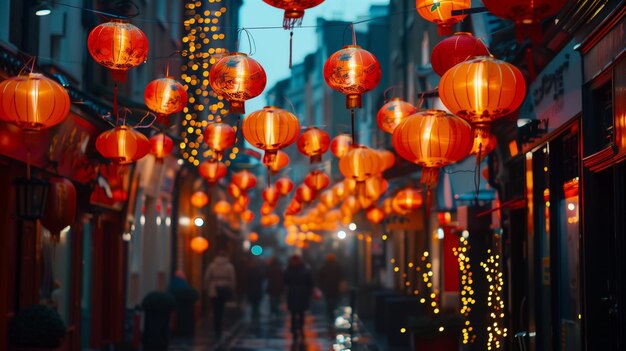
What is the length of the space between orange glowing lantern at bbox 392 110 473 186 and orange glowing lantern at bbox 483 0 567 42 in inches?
145

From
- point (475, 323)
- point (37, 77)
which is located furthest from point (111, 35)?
point (475, 323)

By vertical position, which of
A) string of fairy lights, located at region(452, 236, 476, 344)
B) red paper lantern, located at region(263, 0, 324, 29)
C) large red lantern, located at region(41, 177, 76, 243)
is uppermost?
red paper lantern, located at region(263, 0, 324, 29)

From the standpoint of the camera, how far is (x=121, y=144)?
14.6 metres

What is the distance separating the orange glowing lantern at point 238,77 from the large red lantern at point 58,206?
10.3 ft

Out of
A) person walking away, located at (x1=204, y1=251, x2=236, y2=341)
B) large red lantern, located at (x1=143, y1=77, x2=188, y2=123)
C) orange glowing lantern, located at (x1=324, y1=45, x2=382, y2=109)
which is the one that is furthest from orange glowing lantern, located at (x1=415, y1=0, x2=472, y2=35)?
person walking away, located at (x1=204, y1=251, x2=236, y2=341)

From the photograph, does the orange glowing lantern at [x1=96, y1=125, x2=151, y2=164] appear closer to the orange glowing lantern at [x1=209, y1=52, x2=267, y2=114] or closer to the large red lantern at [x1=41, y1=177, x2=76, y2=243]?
the large red lantern at [x1=41, y1=177, x2=76, y2=243]

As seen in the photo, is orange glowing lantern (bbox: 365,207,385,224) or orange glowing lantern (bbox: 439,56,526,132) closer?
orange glowing lantern (bbox: 439,56,526,132)

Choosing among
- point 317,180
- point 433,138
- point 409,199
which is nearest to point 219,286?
point 317,180

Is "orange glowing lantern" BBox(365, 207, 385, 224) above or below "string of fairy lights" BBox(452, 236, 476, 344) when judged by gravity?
above

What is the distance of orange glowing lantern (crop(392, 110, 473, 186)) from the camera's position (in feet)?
38.0

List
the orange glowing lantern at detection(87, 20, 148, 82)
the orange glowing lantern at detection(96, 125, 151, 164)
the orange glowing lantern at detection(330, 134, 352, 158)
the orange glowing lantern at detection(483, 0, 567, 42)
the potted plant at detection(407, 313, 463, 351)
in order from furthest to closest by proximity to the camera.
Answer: the orange glowing lantern at detection(330, 134, 352, 158) < the potted plant at detection(407, 313, 463, 351) < the orange glowing lantern at detection(96, 125, 151, 164) < the orange glowing lantern at detection(87, 20, 148, 82) < the orange glowing lantern at detection(483, 0, 567, 42)

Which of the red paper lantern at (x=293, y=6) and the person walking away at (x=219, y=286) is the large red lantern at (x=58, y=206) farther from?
the person walking away at (x=219, y=286)

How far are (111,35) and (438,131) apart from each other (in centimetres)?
356

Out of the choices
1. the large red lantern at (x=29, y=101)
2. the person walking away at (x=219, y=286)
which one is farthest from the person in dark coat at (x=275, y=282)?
the large red lantern at (x=29, y=101)
